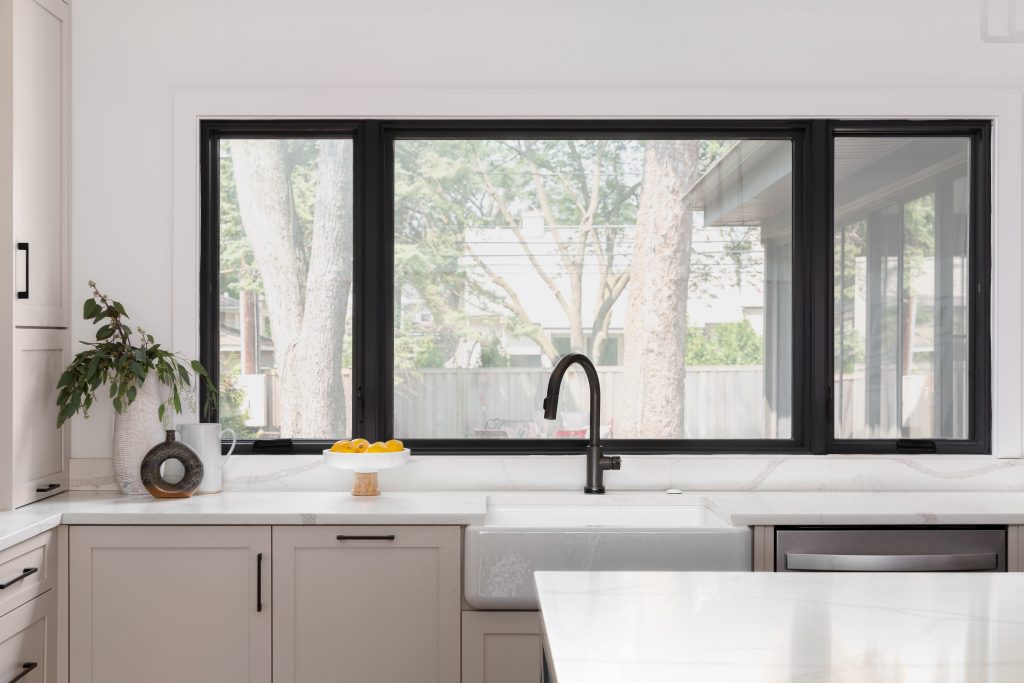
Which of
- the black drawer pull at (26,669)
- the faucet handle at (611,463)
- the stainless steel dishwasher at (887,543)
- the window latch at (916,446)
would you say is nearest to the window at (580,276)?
the faucet handle at (611,463)

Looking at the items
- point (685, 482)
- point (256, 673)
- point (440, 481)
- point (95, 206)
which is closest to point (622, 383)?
point (685, 482)

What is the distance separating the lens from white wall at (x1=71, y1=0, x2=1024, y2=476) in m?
2.96

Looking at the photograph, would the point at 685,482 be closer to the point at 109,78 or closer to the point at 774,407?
the point at 774,407

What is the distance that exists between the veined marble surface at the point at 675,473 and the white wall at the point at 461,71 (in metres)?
0.40

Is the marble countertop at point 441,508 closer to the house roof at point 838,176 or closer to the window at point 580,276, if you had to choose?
the window at point 580,276

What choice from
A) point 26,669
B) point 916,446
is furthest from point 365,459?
point 916,446

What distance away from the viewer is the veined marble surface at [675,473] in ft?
9.73

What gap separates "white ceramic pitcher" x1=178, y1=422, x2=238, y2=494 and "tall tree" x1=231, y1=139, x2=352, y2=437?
0.90 ft

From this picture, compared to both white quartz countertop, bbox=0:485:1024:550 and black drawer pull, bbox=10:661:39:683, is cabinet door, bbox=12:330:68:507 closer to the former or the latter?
white quartz countertop, bbox=0:485:1024:550

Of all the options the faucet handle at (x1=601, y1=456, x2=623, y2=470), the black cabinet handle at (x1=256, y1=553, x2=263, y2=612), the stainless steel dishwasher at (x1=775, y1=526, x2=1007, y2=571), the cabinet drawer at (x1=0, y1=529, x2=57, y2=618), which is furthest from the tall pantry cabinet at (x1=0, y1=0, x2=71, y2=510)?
the stainless steel dishwasher at (x1=775, y1=526, x2=1007, y2=571)

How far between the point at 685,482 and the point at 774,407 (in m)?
0.45

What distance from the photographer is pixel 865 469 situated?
2.99 m

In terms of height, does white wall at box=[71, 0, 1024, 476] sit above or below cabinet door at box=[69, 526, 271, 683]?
above

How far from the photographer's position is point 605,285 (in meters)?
3.07
